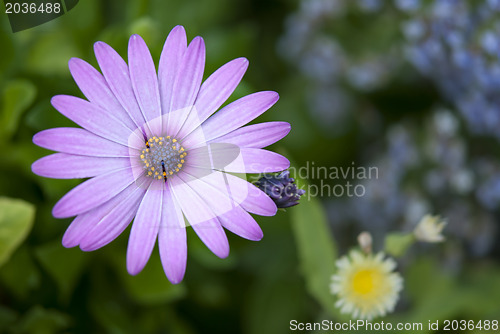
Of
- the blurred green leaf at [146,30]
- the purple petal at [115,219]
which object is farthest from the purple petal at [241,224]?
the blurred green leaf at [146,30]

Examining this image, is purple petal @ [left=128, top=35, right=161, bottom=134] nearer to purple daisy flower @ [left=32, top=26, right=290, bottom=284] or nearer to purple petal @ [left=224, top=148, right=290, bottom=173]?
purple daisy flower @ [left=32, top=26, right=290, bottom=284]

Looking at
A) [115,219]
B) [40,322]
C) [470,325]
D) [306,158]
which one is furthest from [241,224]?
[306,158]

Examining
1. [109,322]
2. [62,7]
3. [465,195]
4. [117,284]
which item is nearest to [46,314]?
[109,322]

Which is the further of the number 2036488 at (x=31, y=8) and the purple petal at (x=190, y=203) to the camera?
the number 2036488 at (x=31, y=8)

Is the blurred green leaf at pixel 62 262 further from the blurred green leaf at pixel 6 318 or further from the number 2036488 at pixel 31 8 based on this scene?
the number 2036488 at pixel 31 8

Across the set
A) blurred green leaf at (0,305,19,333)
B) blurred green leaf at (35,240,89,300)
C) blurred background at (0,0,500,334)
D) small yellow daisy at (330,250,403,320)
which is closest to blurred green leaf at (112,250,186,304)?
blurred background at (0,0,500,334)

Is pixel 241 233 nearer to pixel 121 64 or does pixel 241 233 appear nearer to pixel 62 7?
pixel 121 64
